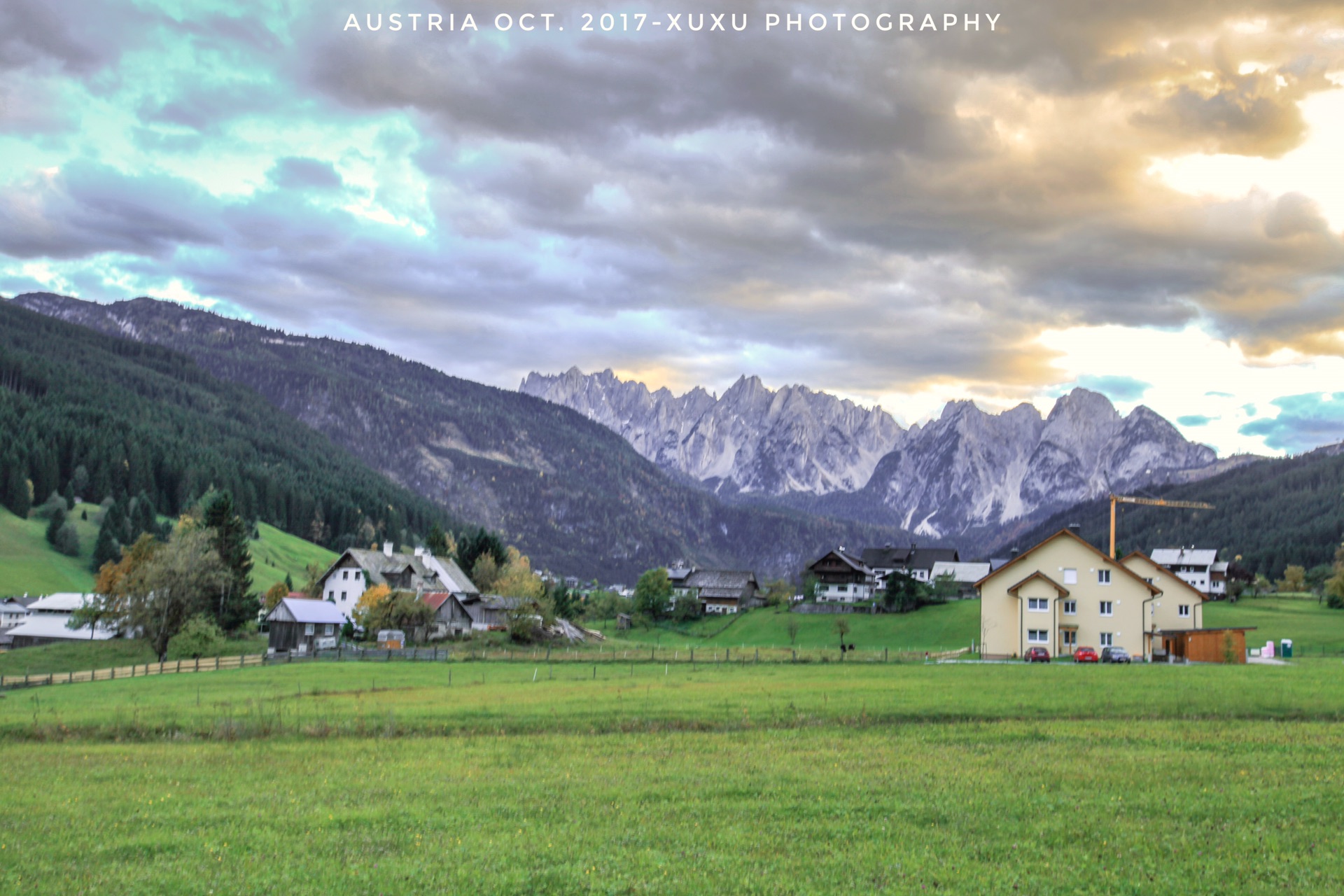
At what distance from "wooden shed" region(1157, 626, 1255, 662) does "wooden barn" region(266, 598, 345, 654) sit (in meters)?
72.9

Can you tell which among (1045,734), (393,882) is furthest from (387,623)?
(393,882)

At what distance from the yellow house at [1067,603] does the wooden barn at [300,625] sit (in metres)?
61.3

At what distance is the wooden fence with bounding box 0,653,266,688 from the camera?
207 ft

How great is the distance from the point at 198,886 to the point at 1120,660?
60.6m

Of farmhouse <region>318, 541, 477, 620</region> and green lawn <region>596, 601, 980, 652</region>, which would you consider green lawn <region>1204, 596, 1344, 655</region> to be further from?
farmhouse <region>318, 541, 477, 620</region>

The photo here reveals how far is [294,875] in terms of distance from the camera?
16250 mm

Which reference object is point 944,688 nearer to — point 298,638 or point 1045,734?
point 1045,734

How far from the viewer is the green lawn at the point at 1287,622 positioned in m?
78.9

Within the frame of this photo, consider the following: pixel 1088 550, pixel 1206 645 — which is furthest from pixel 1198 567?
pixel 1206 645

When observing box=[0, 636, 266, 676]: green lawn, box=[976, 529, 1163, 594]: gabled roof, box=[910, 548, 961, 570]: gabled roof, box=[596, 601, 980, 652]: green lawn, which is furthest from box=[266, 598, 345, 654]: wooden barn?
box=[910, 548, 961, 570]: gabled roof

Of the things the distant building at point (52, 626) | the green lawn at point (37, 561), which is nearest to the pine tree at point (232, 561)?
the distant building at point (52, 626)

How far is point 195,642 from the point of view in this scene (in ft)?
264

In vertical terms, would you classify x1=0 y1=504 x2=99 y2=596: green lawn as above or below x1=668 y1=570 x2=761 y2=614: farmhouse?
above

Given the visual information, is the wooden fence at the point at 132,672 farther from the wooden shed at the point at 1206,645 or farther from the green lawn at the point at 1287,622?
the green lawn at the point at 1287,622
